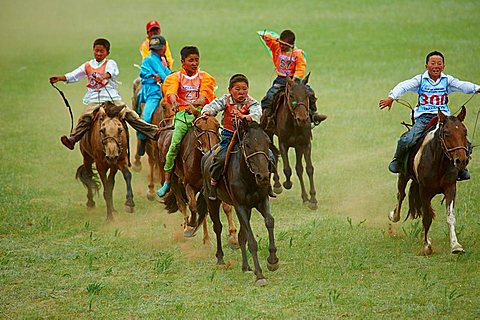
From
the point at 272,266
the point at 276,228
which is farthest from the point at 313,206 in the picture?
the point at 272,266

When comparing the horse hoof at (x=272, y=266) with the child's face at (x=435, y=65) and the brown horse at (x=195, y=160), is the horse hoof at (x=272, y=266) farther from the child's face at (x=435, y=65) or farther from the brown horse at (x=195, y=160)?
the child's face at (x=435, y=65)

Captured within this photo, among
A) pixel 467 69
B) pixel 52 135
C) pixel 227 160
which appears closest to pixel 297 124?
pixel 227 160

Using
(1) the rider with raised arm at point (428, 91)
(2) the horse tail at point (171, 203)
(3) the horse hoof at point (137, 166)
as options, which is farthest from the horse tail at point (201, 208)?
(3) the horse hoof at point (137, 166)

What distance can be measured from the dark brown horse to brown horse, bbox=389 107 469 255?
2.99 m

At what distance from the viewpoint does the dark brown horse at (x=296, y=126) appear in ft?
48.2

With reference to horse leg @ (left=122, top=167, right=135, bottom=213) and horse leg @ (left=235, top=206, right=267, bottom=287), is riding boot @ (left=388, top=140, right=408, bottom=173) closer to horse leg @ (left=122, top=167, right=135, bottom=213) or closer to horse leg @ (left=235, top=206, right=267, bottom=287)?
horse leg @ (left=235, top=206, right=267, bottom=287)

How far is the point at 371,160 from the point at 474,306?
9292mm

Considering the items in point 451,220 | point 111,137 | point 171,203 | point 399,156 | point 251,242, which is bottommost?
point 171,203

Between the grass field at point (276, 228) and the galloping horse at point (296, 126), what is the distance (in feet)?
1.39

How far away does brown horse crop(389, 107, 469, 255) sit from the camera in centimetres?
1089

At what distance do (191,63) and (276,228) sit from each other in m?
2.76

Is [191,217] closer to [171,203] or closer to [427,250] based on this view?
[171,203]

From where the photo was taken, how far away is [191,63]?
13.1 m

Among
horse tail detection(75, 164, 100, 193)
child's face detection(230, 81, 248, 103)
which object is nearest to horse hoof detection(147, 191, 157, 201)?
horse tail detection(75, 164, 100, 193)
